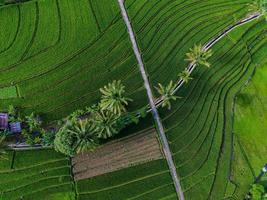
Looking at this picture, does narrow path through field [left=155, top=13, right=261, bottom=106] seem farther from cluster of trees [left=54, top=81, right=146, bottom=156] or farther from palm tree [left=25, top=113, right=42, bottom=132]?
palm tree [left=25, top=113, right=42, bottom=132]

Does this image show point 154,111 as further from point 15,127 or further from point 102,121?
point 15,127

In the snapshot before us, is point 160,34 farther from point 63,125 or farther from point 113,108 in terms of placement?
point 63,125

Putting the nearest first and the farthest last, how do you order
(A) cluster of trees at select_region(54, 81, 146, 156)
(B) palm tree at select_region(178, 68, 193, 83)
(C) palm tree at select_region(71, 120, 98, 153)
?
(C) palm tree at select_region(71, 120, 98, 153) → (A) cluster of trees at select_region(54, 81, 146, 156) → (B) palm tree at select_region(178, 68, 193, 83)

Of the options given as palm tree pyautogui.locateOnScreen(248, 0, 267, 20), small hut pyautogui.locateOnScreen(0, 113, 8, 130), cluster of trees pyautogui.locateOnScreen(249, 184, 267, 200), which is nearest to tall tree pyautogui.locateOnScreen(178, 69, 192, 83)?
palm tree pyautogui.locateOnScreen(248, 0, 267, 20)

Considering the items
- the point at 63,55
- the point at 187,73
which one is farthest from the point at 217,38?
the point at 63,55

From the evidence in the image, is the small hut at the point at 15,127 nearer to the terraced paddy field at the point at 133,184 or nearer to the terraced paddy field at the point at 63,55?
the terraced paddy field at the point at 63,55

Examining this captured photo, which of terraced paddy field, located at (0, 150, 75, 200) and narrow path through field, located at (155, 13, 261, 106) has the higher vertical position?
narrow path through field, located at (155, 13, 261, 106)
